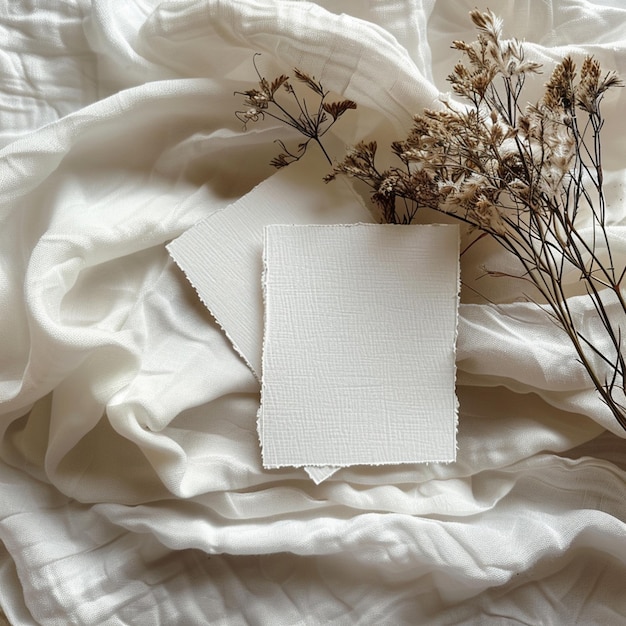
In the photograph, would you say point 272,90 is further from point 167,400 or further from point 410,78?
point 167,400

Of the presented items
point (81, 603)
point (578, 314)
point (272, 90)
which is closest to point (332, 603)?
point (81, 603)

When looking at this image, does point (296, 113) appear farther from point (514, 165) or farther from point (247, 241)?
point (514, 165)

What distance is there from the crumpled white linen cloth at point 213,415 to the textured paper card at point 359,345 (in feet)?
0.11

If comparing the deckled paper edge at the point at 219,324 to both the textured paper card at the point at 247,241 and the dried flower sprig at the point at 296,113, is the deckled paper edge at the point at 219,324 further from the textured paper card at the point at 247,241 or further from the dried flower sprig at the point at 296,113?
the dried flower sprig at the point at 296,113

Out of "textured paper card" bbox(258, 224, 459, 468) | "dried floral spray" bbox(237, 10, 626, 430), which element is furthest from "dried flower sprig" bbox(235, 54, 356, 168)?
"textured paper card" bbox(258, 224, 459, 468)

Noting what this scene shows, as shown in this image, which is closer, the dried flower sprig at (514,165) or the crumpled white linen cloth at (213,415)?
the dried flower sprig at (514,165)

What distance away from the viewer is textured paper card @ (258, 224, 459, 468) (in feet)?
2.89

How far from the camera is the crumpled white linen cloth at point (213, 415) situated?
0.86m

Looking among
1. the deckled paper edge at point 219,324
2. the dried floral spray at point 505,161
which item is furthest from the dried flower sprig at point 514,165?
the deckled paper edge at point 219,324

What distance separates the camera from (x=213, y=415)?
91 centimetres

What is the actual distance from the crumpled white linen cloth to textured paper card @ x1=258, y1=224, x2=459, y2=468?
33 millimetres

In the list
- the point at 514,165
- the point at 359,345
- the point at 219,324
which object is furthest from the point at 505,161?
the point at 219,324

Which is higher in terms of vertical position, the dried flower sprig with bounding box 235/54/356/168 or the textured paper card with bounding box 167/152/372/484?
A: the dried flower sprig with bounding box 235/54/356/168

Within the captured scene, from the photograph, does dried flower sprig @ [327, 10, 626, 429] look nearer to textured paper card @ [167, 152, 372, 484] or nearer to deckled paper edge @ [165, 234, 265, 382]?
textured paper card @ [167, 152, 372, 484]
